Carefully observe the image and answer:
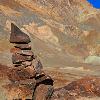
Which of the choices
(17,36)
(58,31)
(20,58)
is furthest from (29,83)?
(58,31)

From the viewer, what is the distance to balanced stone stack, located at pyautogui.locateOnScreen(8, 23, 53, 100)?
2323 cm

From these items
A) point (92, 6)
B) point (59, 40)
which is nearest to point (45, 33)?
point (59, 40)

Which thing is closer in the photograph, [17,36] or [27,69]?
[17,36]

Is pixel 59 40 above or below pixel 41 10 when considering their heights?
below

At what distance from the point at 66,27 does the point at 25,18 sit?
12498mm

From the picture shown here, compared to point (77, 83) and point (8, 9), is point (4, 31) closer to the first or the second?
point (8, 9)

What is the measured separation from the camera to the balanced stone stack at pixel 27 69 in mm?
23234

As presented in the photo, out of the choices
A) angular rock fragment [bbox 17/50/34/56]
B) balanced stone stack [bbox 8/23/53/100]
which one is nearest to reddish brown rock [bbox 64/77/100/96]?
balanced stone stack [bbox 8/23/53/100]

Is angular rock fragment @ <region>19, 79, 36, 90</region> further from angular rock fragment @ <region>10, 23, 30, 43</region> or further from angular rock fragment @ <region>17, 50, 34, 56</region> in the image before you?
angular rock fragment @ <region>10, 23, 30, 43</region>

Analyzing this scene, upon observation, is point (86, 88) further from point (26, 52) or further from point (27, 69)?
point (26, 52)

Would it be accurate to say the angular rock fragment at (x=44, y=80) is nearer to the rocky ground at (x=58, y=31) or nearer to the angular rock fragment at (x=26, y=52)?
the angular rock fragment at (x=26, y=52)

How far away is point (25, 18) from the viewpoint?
89938mm

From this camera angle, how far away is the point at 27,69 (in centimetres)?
2353

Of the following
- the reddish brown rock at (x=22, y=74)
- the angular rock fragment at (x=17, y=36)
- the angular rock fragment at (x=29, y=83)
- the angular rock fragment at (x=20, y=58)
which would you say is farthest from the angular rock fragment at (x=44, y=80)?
the angular rock fragment at (x=17, y=36)
